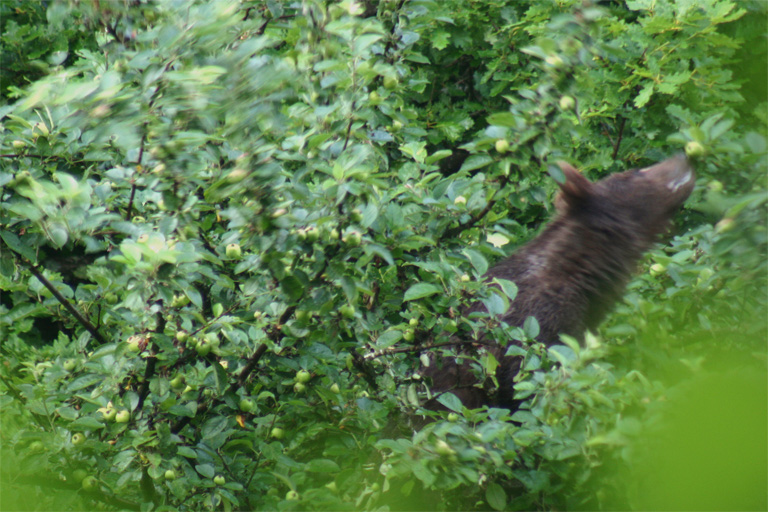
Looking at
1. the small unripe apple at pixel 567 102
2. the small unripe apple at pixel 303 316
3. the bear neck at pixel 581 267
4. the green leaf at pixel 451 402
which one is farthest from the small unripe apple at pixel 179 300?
the bear neck at pixel 581 267

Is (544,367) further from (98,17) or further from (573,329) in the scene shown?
(98,17)

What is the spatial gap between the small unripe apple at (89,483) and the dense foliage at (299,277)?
13 mm

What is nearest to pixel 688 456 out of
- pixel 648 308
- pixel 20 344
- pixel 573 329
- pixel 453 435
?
pixel 648 308

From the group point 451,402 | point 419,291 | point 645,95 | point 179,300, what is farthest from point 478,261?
point 645,95

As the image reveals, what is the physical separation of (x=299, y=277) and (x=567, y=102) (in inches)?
36.7

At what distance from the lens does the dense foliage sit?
1.92 meters

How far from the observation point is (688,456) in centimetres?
56

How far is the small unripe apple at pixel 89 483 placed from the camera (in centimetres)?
256

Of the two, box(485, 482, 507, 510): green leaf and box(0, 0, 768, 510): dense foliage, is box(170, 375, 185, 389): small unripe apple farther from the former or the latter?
box(485, 482, 507, 510): green leaf

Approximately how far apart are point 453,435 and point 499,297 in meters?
0.58

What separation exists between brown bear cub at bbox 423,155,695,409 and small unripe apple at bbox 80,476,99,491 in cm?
155

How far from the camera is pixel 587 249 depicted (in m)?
3.76

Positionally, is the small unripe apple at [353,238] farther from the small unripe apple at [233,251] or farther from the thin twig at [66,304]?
the thin twig at [66,304]

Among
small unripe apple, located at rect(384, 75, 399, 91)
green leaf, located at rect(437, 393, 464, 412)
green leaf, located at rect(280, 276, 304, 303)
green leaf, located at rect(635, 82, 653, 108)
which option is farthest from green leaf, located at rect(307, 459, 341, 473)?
green leaf, located at rect(635, 82, 653, 108)
